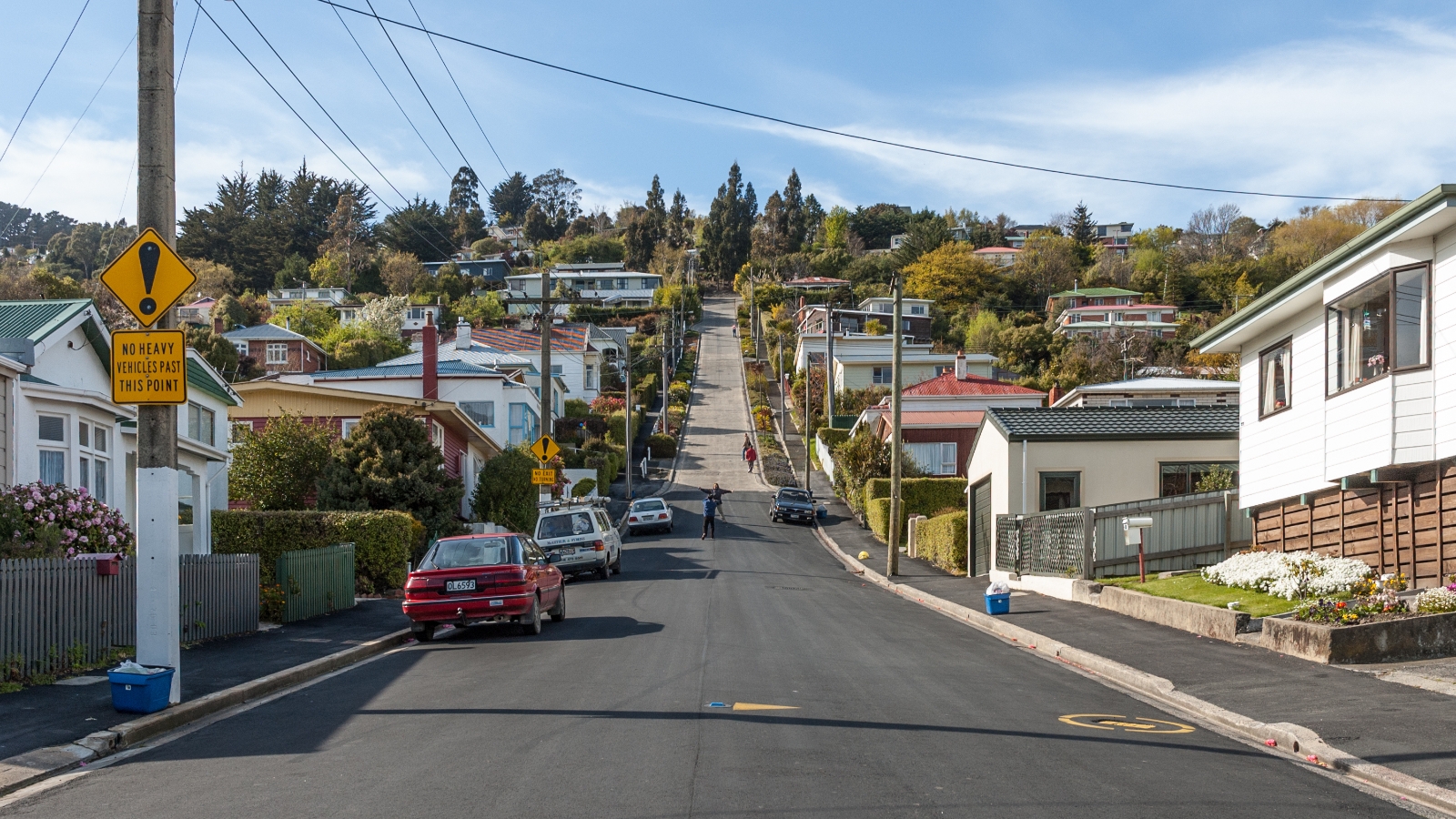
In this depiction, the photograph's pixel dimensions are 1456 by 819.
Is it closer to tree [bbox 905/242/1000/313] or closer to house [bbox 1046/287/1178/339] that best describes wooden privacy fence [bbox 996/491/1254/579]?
house [bbox 1046/287/1178/339]

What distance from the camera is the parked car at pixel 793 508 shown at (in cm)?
4916

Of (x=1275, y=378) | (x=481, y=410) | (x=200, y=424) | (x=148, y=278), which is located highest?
(x=148, y=278)

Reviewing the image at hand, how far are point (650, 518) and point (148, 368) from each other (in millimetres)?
35913

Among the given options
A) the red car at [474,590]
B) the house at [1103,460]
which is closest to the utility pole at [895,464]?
the house at [1103,460]

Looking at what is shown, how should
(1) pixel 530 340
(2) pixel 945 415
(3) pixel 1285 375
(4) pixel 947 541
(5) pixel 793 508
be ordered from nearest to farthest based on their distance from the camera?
(3) pixel 1285 375, (4) pixel 947 541, (5) pixel 793 508, (2) pixel 945 415, (1) pixel 530 340

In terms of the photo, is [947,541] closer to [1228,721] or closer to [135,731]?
Result: [1228,721]

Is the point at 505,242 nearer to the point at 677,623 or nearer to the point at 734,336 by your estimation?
the point at 734,336

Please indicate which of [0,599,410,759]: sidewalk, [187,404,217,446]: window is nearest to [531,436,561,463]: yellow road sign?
[187,404,217,446]: window

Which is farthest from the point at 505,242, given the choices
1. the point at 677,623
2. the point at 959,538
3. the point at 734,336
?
the point at 677,623

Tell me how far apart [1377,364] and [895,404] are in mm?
16751

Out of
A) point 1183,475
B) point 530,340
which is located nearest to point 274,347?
point 530,340

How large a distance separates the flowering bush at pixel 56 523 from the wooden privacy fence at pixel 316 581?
2.36 m

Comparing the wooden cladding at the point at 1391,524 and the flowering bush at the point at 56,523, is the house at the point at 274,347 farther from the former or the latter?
the wooden cladding at the point at 1391,524

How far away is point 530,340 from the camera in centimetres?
8294
